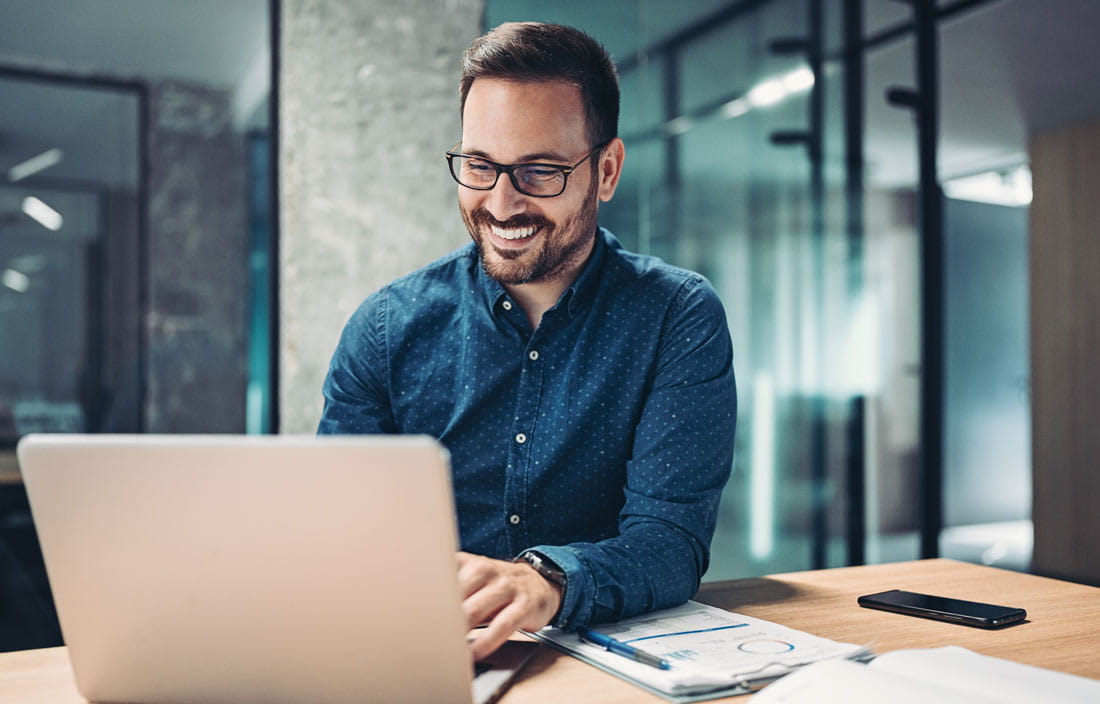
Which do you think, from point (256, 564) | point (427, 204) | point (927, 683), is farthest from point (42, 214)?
point (927, 683)

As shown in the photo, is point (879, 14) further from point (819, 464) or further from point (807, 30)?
point (819, 464)

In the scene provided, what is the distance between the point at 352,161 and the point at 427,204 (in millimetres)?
226

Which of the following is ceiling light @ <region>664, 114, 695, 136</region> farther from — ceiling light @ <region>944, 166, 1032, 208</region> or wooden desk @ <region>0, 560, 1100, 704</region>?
ceiling light @ <region>944, 166, 1032, 208</region>

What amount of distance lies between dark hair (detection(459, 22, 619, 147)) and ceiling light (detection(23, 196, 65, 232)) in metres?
1.48

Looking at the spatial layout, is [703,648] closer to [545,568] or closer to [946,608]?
[545,568]

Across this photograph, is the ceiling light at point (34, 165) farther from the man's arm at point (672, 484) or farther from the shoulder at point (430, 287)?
the man's arm at point (672, 484)

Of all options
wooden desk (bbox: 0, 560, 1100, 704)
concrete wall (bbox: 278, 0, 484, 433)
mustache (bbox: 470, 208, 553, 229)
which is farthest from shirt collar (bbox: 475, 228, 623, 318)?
concrete wall (bbox: 278, 0, 484, 433)

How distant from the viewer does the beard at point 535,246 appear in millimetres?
1474

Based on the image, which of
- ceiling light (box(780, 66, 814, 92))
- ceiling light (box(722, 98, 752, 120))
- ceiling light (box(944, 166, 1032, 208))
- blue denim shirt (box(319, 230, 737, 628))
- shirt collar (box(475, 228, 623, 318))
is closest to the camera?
blue denim shirt (box(319, 230, 737, 628))

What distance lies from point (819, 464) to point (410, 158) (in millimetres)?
1873

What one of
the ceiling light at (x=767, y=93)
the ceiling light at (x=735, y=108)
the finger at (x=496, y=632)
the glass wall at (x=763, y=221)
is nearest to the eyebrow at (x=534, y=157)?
the finger at (x=496, y=632)

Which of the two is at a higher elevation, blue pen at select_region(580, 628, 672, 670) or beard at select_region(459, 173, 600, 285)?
beard at select_region(459, 173, 600, 285)

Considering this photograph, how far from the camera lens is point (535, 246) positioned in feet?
4.88

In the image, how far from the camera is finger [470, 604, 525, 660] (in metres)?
0.87
